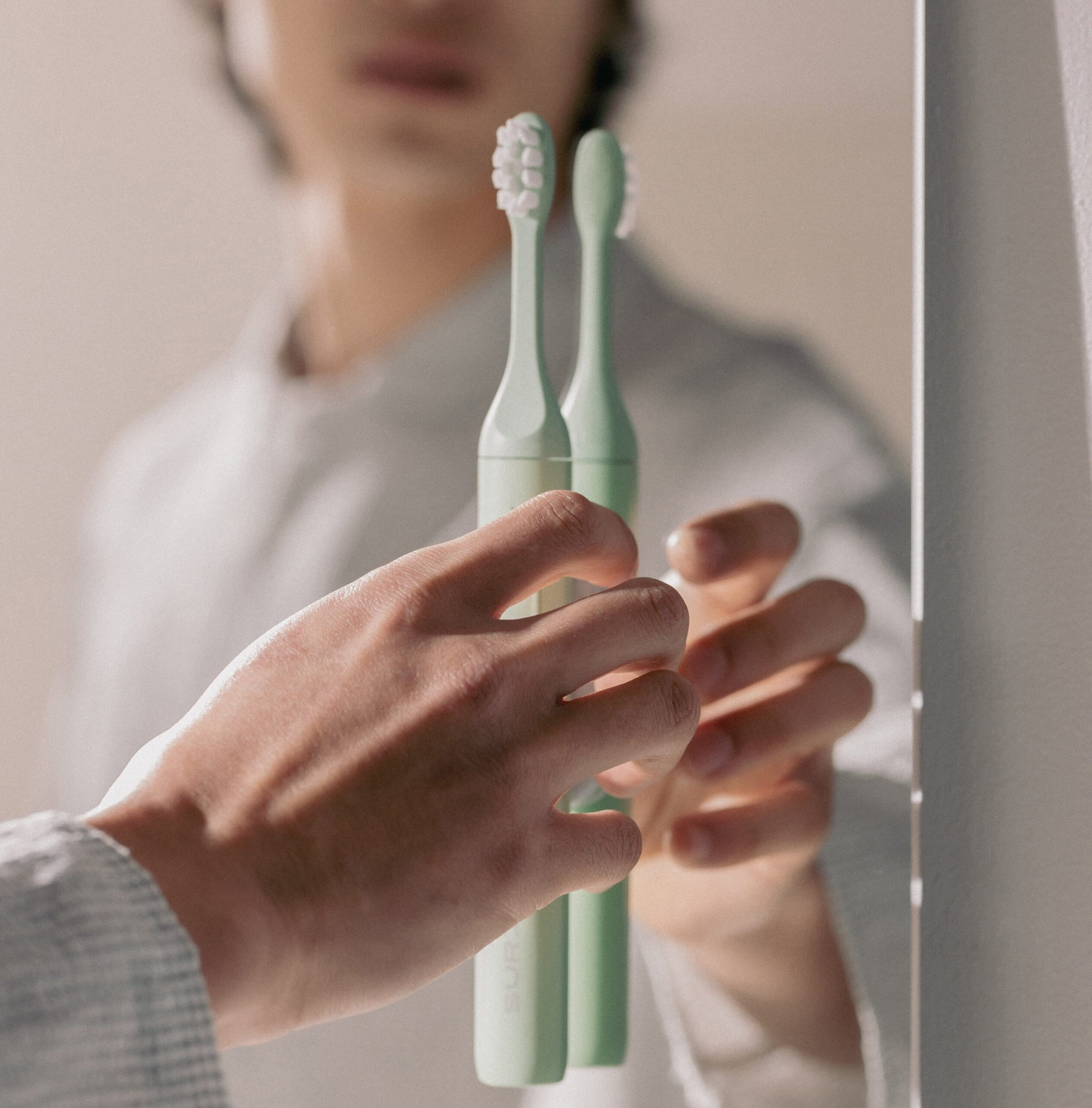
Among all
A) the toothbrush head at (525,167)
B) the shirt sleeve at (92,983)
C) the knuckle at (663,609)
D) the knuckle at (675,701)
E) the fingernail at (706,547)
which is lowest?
the shirt sleeve at (92,983)

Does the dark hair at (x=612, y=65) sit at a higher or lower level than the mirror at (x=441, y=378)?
higher

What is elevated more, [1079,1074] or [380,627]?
[380,627]

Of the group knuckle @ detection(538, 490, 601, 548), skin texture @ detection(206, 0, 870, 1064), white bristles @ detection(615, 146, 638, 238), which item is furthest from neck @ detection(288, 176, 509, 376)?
knuckle @ detection(538, 490, 601, 548)

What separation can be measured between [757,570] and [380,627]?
17 centimetres

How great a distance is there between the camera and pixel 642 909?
45 centimetres

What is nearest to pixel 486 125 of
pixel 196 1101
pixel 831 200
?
pixel 831 200

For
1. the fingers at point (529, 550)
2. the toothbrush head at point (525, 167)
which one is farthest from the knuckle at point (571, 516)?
the toothbrush head at point (525, 167)

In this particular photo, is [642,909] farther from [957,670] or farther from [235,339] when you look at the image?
[235,339]

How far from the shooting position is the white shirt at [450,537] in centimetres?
44

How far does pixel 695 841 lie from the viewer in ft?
1.37

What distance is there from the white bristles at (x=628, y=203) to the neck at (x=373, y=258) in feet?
0.37

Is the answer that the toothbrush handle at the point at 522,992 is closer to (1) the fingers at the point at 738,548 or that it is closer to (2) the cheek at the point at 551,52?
(1) the fingers at the point at 738,548

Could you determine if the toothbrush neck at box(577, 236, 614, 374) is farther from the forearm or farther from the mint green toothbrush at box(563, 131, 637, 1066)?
the forearm

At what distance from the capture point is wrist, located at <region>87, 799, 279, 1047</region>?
250 mm
